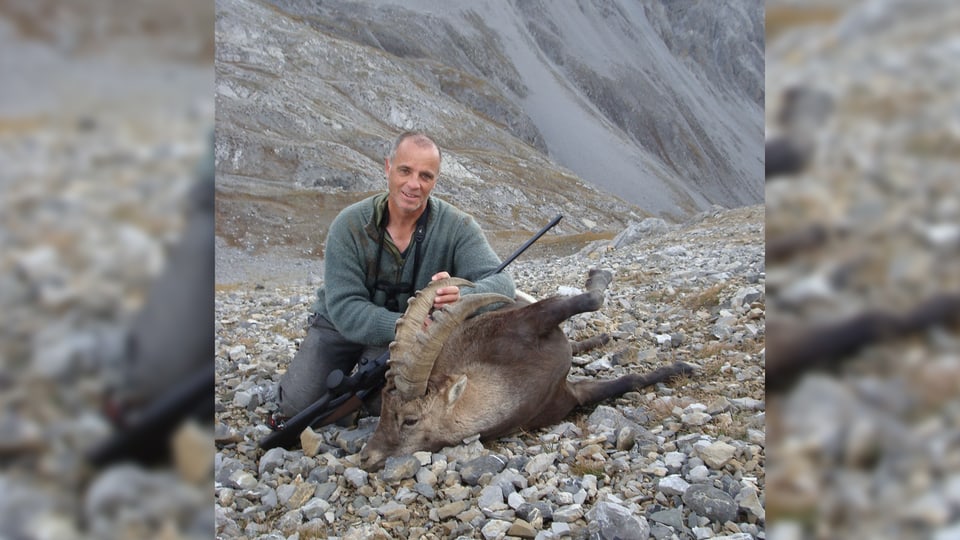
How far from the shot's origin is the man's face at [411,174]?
4570 millimetres

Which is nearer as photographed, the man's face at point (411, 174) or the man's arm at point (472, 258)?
the man's face at point (411, 174)

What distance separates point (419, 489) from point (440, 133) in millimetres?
60769

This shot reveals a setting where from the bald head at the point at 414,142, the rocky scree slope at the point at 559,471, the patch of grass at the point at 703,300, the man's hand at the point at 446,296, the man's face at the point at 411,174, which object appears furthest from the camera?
the patch of grass at the point at 703,300

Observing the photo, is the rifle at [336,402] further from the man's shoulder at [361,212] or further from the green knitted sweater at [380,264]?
the man's shoulder at [361,212]

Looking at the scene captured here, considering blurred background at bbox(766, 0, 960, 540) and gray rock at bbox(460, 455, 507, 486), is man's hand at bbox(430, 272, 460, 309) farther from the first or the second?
blurred background at bbox(766, 0, 960, 540)

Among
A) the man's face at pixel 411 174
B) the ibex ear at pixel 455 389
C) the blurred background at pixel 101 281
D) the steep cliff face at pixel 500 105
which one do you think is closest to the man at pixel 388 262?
the man's face at pixel 411 174

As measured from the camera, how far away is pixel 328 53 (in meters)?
67.7

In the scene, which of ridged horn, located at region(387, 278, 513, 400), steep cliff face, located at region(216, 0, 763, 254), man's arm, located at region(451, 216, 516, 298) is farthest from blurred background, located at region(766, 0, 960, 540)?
steep cliff face, located at region(216, 0, 763, 254)

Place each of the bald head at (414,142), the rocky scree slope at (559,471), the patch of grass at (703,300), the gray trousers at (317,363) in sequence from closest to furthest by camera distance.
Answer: the rocky scree slope at (559,471) < the bald head at (414,142) < the gray trousers at (317,363) < the patch of grass at (703,300)

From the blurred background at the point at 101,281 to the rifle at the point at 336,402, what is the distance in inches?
139

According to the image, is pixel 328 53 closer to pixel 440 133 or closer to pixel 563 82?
pixel 440 133

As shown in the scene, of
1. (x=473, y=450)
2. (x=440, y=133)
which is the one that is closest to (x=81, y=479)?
(x=473, y=450)

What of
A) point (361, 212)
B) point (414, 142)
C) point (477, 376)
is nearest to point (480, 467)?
point (477, 376)

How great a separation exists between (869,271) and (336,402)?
424cm
